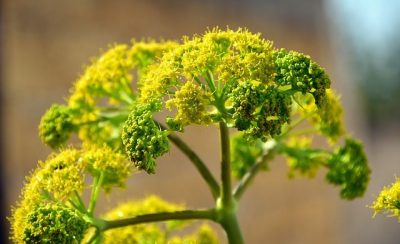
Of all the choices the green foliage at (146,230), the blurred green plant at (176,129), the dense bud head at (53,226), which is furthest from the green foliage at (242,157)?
the dense bud head at (53,226)

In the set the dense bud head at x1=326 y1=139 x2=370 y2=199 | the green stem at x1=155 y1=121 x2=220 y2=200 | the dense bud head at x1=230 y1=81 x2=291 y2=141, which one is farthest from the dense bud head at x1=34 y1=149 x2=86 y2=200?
the dense bud head at x1=326 y1=139 x2=370 y2=199

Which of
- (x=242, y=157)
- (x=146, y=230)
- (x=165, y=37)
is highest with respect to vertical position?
(x=165, y=37)

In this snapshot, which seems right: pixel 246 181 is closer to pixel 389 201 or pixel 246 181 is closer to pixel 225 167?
pixel 225 167

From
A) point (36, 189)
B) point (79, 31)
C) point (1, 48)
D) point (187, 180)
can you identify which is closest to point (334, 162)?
point (36, 189)

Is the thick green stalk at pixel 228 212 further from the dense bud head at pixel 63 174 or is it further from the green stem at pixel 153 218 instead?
the dense bud head at pixel 63 174

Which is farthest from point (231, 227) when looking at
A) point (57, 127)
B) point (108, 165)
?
point (57, 127)
